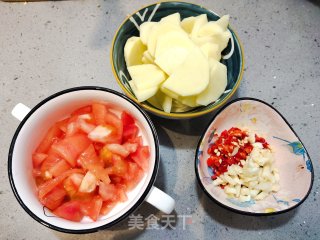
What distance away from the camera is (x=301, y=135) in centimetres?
109


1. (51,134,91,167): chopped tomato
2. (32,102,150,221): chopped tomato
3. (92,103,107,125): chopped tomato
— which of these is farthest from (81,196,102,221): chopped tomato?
(92,103,107,125): chopped tomato

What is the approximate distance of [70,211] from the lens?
819 millimetres

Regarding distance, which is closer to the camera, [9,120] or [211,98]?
[211,98]

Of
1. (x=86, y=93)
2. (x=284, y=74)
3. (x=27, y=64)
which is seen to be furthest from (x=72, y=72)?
(x=284, y=74)

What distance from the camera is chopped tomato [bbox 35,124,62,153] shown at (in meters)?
0.90

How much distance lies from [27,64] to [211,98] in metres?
0.66

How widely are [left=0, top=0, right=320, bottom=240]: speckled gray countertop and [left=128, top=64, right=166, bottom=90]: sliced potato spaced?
0.75 feet

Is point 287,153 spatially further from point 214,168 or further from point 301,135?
point 214,168

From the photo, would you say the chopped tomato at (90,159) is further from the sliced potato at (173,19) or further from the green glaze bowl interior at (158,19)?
the sliced potato at (173,19)

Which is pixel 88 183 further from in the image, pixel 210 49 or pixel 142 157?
pixel 210 49

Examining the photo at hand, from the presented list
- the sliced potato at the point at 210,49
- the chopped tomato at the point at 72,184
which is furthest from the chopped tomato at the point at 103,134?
the sliced potato at the point at 210,49

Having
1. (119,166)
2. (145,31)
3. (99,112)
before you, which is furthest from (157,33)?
(119,166)

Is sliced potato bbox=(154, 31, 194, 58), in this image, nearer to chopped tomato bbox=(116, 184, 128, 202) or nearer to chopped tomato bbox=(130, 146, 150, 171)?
chopped tomato bbox=(130, 146, 150, 171)

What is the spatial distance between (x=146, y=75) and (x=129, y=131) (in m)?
0.16
